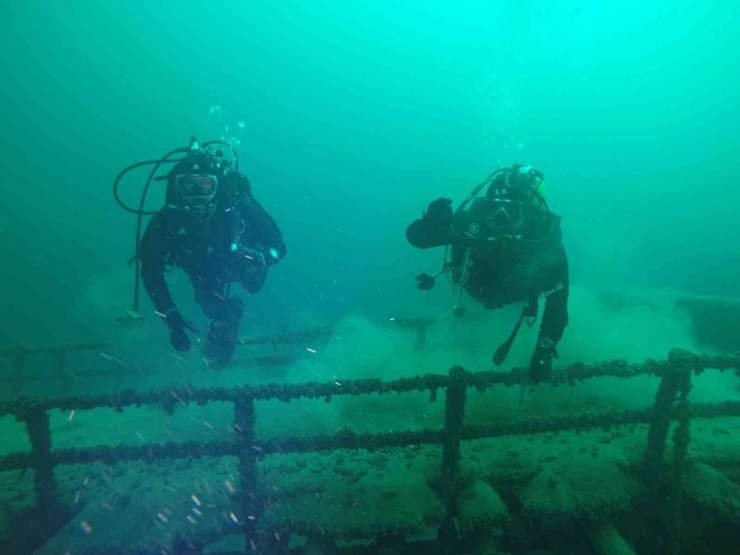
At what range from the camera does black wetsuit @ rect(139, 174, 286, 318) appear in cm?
475

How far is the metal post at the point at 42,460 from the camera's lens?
9.85 feet

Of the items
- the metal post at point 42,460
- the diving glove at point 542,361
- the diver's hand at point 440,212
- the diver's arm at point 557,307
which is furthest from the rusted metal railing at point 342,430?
the diver's hand at point 440,212

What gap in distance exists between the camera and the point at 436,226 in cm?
432

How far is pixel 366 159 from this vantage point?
338 feet

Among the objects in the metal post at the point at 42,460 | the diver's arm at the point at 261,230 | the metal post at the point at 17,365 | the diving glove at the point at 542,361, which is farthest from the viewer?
the metal post at the point at 17,365

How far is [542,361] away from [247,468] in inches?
98.4

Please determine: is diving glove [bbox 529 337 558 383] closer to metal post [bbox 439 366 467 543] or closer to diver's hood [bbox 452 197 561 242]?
metal post [bbox 439 366 467 543]

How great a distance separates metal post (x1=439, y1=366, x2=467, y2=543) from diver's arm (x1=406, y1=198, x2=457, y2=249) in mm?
1777

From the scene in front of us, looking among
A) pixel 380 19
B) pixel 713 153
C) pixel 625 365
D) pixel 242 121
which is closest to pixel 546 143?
pixel 713 153

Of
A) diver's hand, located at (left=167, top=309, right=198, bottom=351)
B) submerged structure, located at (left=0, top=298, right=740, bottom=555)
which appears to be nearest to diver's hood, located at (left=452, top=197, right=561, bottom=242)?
submerged structure, located at (left=0, top=298, right=740, bottom=555)

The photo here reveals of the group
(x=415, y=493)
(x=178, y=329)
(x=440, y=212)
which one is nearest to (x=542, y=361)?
(x=415, y=493)

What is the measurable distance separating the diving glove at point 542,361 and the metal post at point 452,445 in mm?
627

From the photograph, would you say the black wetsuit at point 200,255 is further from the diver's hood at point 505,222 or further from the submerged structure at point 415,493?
the diver's hood at point 505,222

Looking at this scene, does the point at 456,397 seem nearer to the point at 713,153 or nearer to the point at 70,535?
the point at 70,535
